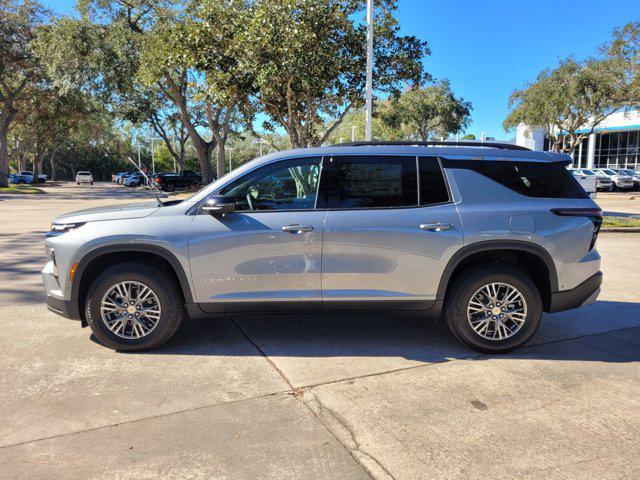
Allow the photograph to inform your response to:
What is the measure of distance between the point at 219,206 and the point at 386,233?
142 centimetres

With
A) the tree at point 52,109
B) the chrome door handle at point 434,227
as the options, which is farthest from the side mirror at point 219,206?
the tree at point 52,109

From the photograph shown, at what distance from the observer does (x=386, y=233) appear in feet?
13.9

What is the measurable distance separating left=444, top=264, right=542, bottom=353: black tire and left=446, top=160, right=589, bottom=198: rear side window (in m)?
0.75

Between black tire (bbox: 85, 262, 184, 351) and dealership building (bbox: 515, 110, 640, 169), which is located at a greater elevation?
dealership building (bbox: 515, 110, 640, 169)

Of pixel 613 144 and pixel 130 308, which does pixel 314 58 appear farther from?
pixel 613 144

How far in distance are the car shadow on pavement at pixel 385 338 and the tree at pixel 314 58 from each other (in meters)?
8.99

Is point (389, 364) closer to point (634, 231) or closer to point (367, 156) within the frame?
point (367, 156)

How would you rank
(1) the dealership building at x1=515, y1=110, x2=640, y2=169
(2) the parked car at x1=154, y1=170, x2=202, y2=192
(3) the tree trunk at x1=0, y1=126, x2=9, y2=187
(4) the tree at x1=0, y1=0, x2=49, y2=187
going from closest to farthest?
(4) the tree at x1=0, y1=0, x2=49, y2=187, (3) the tree trunk at x1=0, y1=126, x2=9, y2=187, (2) the parked car at x1=154, y1=170, x2=202, y2=192, (1) the dealership building at x1=515, y1=110, x2=640, y2=169

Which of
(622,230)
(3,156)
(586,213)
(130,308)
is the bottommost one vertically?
(622,230)

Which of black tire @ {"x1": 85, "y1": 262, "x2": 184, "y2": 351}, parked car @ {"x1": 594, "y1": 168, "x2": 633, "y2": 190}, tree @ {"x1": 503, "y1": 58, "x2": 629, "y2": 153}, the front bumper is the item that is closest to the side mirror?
black tire @ {"x1": 85, "y1": 262, "x2": 184, "y2": 351}

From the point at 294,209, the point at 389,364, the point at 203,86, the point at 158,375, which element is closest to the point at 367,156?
the point at 294,209

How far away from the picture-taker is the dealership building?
4670cm

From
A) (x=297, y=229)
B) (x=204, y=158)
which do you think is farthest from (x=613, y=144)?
(x=297, y=229)

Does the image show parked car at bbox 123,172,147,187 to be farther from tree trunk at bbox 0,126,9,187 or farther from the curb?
the curb
